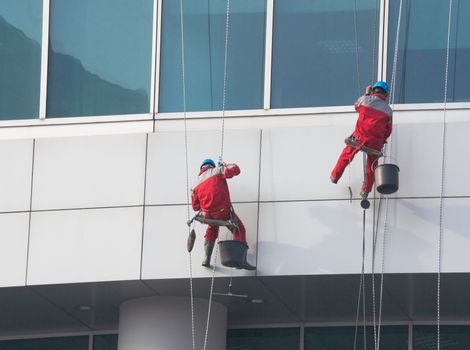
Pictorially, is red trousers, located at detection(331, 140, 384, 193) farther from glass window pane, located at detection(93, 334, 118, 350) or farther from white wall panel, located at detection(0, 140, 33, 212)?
glass window pane, located at detection(93, 334, 118, 350)

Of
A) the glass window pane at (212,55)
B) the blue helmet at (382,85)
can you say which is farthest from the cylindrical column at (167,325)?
the blue helmet at (382,85)

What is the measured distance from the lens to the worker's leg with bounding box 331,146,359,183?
50.5 feet

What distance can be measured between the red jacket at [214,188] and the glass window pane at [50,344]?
13.7 ft

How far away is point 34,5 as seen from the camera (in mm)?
17578

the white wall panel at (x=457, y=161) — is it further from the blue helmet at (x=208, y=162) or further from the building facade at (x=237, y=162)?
the blue helmet at (x=208, y=162)

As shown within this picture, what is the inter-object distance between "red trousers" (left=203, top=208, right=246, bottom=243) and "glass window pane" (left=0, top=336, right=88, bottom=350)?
3.95 m

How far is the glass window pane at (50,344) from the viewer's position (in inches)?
739

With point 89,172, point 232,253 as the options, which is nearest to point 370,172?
point 232,253

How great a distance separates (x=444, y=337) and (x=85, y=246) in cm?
495

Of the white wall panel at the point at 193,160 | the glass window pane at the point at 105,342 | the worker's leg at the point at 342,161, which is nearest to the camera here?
the worker's leg at the point at 342,161

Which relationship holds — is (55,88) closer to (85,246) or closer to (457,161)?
(85,246)

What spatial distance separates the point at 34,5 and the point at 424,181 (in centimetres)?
585

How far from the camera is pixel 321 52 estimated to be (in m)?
16.6

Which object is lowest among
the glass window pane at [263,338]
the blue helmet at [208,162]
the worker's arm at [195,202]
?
the glass window pane at [263,338]
